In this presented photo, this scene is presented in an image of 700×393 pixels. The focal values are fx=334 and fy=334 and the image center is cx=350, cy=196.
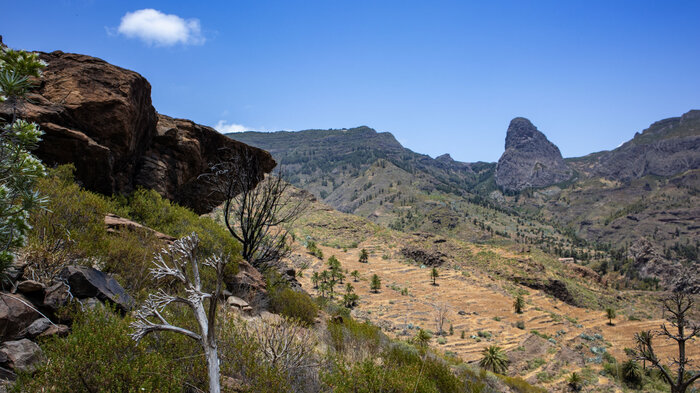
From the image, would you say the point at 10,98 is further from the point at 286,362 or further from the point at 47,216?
the point at 286,362

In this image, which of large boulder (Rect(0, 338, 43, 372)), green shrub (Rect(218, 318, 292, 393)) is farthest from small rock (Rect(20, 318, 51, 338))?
green shrub (Rect(218, 318, 292, 393))

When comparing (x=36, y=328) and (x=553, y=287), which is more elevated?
(x=36, y=328)

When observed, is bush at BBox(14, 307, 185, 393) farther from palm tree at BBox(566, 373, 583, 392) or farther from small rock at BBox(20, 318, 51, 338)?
palm tree at BBox(566, 373, 583, 392)

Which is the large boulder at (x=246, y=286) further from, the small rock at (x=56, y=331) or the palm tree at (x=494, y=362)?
the palm tree at (x=494, y=362)

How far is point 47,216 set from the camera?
19.5 feet

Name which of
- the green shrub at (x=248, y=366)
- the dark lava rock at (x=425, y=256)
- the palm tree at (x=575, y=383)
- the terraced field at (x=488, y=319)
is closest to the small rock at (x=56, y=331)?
the green shrub at (x=248, y=366)

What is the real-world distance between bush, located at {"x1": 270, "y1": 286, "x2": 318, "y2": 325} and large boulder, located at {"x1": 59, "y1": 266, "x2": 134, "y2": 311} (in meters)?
4.18

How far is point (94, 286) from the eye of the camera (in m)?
5.15

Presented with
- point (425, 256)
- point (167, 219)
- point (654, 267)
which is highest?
point (167, 219)

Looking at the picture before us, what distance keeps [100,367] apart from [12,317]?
1493 millimetres

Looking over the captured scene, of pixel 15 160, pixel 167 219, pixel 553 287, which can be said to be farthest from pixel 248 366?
pixel 553 287

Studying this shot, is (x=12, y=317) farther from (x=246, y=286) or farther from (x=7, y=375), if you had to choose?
(x=246, y=286)

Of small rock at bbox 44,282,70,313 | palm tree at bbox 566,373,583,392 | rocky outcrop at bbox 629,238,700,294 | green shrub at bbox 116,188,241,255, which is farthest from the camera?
rocky outcrop at bbox 629,238,700,294

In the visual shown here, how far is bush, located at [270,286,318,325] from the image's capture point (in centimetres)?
909
